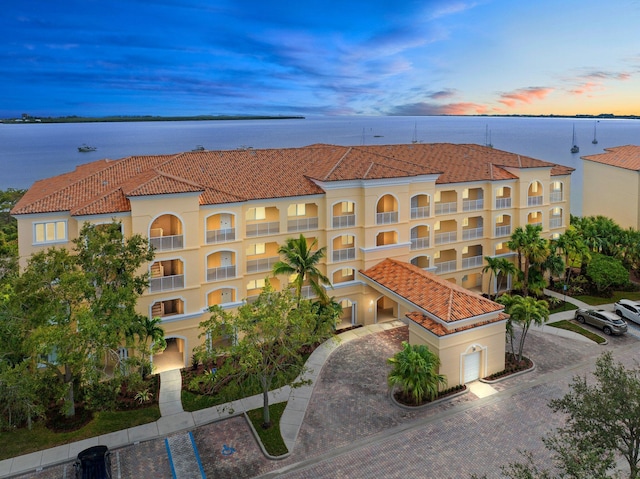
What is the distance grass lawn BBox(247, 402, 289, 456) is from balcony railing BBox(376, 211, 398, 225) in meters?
17.8

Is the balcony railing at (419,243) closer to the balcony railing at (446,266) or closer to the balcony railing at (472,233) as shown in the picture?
the balcony railing at (446,266)

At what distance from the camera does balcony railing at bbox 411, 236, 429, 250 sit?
41969 millimetres

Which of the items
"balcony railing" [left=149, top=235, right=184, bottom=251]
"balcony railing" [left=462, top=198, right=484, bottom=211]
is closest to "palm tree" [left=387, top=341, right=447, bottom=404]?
"balcony railing" [left=149, top=235, right=184, bottom=251]

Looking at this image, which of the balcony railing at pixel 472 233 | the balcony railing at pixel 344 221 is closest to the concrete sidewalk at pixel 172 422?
the balcony railing at pixel 344 221

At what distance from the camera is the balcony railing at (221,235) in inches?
1316

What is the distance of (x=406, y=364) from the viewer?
Result: 86.9 feet

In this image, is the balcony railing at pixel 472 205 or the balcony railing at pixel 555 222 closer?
the balcony railing at pixel 472 205

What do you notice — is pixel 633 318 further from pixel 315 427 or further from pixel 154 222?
pixel 154 222

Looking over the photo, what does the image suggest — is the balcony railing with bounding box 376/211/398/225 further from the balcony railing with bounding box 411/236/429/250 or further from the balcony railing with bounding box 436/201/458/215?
the balcony railing with bounding box 436/201/458/215

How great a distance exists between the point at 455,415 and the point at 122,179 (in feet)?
92.1

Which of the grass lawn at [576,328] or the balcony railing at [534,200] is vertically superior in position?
the balcony railing at [534,200]

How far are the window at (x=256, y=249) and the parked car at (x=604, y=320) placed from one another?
26.8 meters

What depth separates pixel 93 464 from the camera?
2092 centimetres

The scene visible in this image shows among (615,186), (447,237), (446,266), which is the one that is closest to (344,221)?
(447,237)
